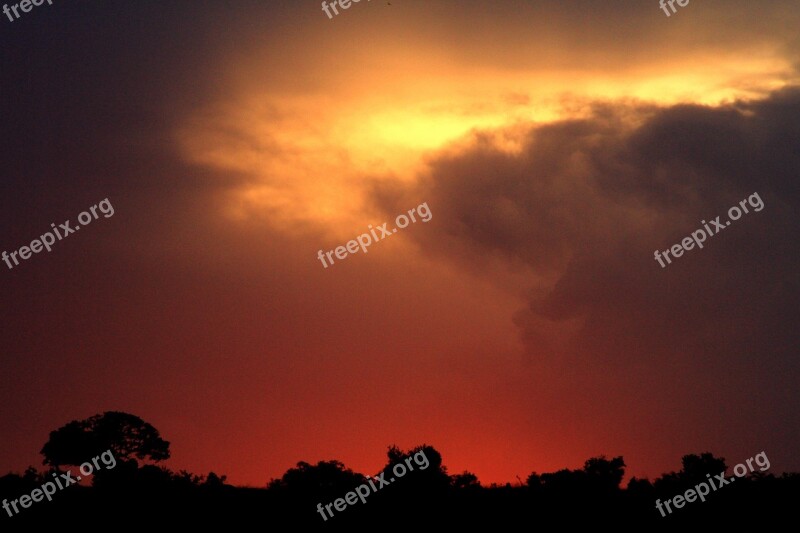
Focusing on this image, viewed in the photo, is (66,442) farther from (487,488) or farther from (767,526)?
(767,526)

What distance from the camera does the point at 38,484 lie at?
3777 inches

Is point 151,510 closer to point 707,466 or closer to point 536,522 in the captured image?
point 536,522

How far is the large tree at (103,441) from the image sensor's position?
108 metres

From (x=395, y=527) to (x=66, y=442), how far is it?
116 ft

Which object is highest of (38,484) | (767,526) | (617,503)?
(38,484)

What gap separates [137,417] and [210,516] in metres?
24.5

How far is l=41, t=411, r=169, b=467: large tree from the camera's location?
108 metres

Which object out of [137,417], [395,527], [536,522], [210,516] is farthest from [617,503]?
[137,417]

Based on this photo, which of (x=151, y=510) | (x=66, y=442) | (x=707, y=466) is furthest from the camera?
(x=707, y=466)

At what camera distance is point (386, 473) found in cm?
11162

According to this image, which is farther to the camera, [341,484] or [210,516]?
[341,484]

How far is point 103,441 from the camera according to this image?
109m

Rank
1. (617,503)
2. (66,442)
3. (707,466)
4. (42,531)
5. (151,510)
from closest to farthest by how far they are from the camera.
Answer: (42,531) < (151,510) < (617,503) < (66,442) < (707,466)

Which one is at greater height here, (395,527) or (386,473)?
(386,473)
